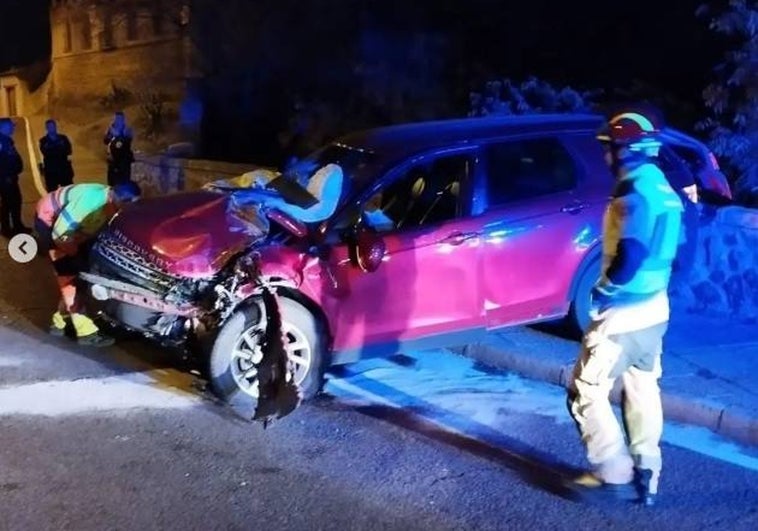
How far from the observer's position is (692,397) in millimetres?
6469

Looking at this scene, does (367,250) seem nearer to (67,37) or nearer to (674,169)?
(674,169)

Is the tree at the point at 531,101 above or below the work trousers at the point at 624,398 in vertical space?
above

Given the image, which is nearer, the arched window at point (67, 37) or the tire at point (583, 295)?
the tire at point (583, 295)

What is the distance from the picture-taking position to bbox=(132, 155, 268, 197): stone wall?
1487 cm

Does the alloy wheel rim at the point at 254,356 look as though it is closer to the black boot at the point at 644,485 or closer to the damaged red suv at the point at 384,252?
the damaged red suv at the point at 384,252

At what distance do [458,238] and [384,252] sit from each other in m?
0.56

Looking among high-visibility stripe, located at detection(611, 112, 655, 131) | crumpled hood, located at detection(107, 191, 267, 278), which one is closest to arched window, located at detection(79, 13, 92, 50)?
crumpled hood, located at detection(107, 191, 267, 278)

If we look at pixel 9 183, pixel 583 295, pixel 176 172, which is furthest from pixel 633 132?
pixel 176 172

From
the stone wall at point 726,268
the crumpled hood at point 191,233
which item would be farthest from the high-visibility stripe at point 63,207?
the stone wall at point 726,268

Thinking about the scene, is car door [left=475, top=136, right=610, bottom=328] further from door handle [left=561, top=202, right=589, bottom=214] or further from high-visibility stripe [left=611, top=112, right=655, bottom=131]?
high-visibility stripe [left=611, top=112, right=655, bottom=131]

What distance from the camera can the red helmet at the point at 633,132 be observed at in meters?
4.91

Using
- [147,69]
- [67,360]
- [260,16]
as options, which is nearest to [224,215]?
[67,360]

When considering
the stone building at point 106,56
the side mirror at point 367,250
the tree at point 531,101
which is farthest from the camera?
the stone building at point 106,56

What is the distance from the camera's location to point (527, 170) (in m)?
7.30
